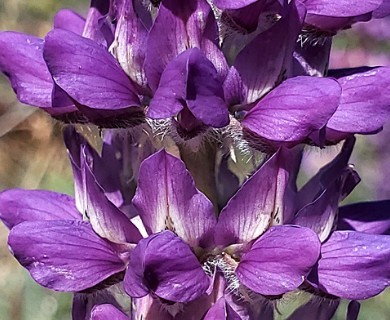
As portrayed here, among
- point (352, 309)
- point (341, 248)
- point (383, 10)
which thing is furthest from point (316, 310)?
point (383, 10)

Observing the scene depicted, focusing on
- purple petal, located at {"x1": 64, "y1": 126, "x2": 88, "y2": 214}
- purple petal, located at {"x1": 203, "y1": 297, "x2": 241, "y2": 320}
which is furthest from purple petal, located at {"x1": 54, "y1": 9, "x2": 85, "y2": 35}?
purple petal, located at {"x1": 203, "y1": 297, "x2": 241, "y2": 320}

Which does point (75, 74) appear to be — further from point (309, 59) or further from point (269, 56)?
point (309, 59)

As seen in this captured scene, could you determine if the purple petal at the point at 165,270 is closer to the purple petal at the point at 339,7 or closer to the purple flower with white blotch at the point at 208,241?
the purple flower with white blotch at the point at 208,241

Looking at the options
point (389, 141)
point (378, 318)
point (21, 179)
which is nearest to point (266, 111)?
point (378, 318)

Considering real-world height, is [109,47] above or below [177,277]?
above

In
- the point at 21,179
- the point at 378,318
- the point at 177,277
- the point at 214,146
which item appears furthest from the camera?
the point at 21,179

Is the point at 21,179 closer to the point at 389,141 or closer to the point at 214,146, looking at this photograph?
the point at 389,141
